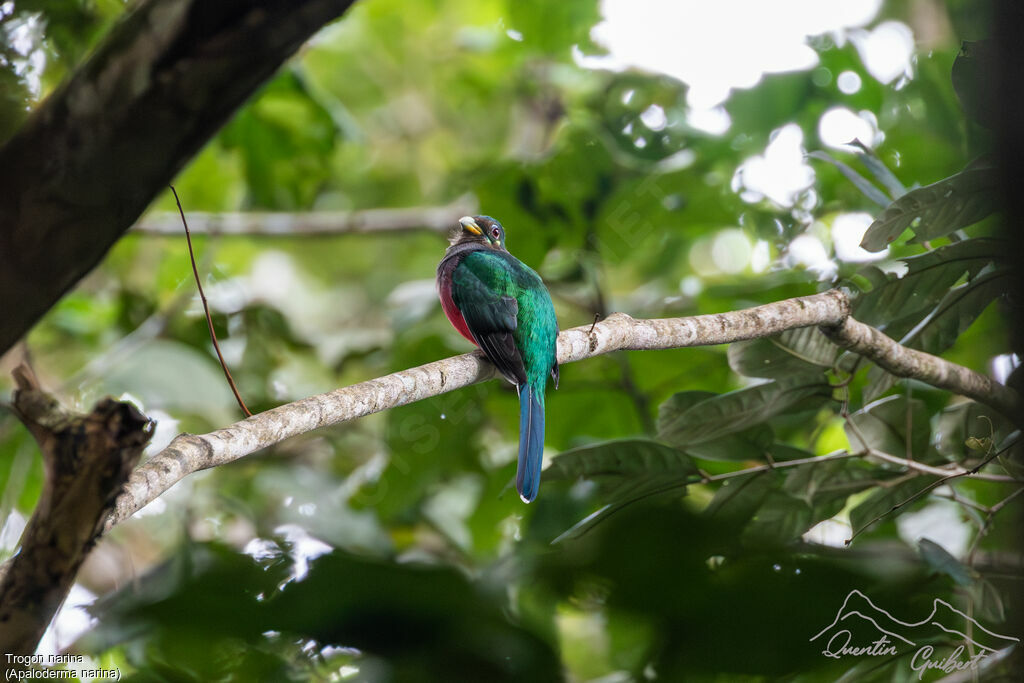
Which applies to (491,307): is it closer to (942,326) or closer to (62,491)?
(942,326)

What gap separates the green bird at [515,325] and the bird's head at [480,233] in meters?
0.18

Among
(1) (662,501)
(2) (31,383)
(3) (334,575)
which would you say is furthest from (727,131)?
(2) (31,383)

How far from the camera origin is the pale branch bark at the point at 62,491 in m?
0.66

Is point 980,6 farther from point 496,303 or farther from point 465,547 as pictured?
point 465,547

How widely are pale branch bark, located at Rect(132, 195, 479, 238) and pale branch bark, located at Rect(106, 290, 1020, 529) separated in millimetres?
2094

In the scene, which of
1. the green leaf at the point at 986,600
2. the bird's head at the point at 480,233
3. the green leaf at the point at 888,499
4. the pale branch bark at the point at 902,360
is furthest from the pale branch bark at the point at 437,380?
the bird's head at the point at 480,233

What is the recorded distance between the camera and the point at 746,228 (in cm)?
253

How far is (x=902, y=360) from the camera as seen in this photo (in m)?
1.52

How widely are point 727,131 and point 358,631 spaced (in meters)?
2.56

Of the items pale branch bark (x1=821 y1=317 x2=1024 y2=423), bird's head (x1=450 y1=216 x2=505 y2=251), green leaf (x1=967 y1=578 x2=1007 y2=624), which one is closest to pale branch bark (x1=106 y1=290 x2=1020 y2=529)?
pale branch bark (x1=821 y1=317 x2=1024 y2=423)

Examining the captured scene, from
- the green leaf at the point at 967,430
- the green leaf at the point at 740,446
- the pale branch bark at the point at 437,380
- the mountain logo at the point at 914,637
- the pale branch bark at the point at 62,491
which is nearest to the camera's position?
the pale branch bark at the point at 62,491

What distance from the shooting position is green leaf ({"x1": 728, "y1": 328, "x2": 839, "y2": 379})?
1.63 meters

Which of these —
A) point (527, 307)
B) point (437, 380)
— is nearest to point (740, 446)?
point (527, 307)

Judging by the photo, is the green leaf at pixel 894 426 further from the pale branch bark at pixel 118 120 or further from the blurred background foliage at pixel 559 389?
the pale branch bark at pixel 118 120
